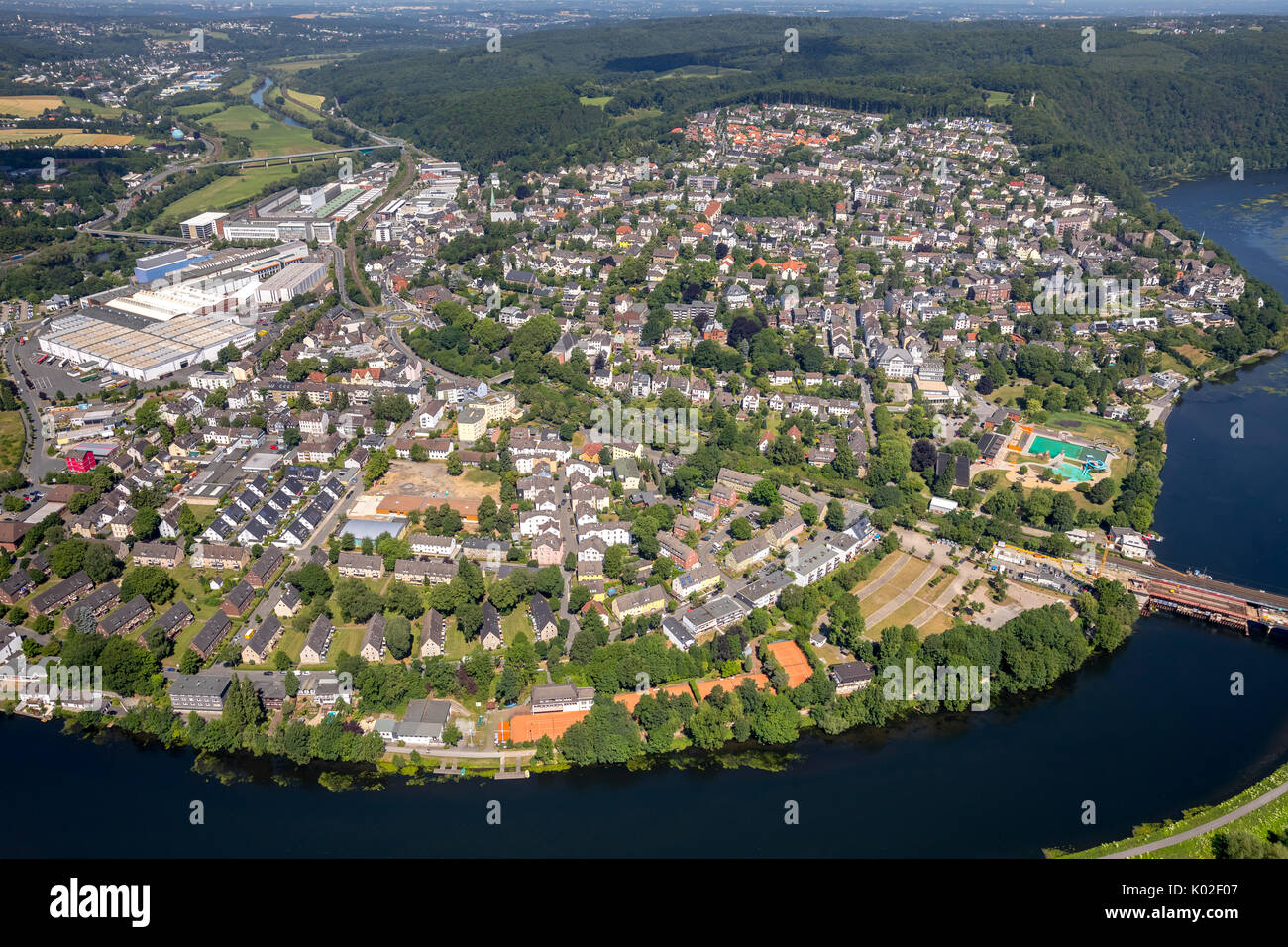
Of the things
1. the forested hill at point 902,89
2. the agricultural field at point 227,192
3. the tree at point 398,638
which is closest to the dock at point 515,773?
the tree at point 398,638

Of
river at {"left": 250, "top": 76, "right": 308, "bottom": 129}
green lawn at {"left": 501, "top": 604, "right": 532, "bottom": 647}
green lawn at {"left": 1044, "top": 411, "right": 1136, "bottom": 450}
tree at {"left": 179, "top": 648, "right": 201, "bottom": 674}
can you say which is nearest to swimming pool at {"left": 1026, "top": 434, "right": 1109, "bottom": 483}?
green lawn at {"left": 1044, "top": 411, "right": 1136, "bottom": 450}

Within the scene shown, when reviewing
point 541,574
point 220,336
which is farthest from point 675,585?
point 220,336

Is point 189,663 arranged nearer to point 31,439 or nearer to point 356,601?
point 356,601

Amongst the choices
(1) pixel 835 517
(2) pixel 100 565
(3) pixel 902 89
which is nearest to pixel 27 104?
(2) pixel 100 565

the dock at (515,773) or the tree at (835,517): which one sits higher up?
the tree at (835,517)

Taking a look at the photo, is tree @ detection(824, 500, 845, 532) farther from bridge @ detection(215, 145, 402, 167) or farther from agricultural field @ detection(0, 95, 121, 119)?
agricultural field @ detection(0, 95, 121, 119)

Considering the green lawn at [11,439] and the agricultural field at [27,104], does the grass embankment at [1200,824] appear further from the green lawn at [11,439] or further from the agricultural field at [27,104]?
the agricultural field at [27,104]

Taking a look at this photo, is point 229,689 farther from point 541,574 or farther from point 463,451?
point 463,451
